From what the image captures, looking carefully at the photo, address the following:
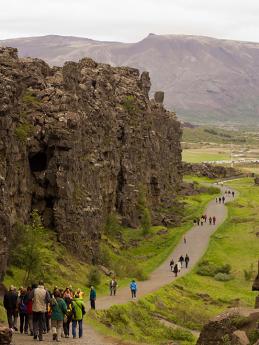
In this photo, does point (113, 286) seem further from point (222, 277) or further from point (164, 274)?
point (222, 277)

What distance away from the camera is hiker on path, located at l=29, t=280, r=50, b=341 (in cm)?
2889

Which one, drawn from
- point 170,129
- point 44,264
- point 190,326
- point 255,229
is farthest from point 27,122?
point 170,129

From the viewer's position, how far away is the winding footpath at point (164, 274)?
31.7 m

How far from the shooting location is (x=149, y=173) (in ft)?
356

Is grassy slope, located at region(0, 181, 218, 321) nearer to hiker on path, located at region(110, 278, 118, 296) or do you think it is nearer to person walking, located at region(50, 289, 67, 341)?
hiker on path, located at region(110, 278, 118, 296)

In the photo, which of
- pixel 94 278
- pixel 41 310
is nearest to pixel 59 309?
pixel 41 310

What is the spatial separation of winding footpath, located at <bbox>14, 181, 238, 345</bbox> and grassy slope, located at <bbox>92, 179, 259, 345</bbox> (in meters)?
1.23

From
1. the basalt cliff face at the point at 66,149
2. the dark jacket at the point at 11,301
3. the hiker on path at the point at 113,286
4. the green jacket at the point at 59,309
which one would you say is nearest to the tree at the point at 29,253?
the basalt cliff face at the point at 66,149

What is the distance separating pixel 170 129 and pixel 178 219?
135ft

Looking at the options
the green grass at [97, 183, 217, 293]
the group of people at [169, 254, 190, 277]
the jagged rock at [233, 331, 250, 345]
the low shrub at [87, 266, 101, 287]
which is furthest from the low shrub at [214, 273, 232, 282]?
the jagged rock at [233, 331, 250, 345]

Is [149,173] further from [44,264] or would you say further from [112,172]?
[44,264]

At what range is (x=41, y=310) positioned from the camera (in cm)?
2892

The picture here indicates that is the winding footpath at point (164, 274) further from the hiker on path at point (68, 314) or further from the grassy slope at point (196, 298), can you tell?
the grassy slope at point (196, 298)

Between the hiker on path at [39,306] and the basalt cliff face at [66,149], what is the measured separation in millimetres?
12898
